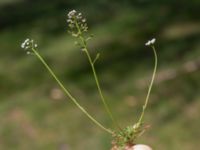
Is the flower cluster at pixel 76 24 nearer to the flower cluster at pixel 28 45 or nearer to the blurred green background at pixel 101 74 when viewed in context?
the flower cluster at pixel 28 45

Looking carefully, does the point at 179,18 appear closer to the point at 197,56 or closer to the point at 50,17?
the point at 197,56

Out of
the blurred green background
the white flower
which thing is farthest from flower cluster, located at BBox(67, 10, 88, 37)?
the blurred green background

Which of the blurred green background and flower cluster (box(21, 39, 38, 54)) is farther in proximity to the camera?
the blurred green background

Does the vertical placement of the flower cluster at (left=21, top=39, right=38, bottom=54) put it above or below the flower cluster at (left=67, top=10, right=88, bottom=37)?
above

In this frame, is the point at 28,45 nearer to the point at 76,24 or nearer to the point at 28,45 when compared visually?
the point at 28,45

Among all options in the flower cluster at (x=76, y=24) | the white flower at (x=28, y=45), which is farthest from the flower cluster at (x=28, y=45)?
the flower cluster at (x=76, y=24)

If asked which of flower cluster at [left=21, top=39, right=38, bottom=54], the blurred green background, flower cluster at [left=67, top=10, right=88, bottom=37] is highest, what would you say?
the blurred green background

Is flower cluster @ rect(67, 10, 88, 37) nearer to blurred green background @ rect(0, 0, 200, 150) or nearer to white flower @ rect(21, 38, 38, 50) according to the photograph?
white flower @ rect(21, 38, 38, 50)

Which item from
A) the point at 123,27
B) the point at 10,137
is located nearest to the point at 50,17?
the point at 123,27

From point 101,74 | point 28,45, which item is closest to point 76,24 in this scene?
point 28,45
